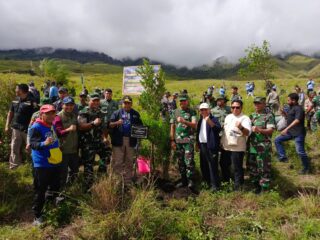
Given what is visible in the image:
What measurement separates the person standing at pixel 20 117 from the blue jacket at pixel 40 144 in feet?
8.71

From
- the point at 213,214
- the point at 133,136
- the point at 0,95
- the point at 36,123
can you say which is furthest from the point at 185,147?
the point at 0,95

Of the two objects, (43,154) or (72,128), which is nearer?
(43,154)

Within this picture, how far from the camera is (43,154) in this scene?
5.16 metres

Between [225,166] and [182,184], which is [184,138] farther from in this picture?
[225,166]

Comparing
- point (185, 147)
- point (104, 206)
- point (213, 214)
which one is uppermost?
point (185, 147)

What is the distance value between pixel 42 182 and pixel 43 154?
0.48 m

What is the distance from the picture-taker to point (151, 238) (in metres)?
4.61

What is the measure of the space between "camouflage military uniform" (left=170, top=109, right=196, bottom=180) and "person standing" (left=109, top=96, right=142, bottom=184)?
35.7 inches

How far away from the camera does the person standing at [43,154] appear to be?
5.07 m

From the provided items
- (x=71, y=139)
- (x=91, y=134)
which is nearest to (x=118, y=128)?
(x=91, y=134)

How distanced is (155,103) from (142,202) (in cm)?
405

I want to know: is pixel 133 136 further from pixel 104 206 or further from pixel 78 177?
pixel 104 206

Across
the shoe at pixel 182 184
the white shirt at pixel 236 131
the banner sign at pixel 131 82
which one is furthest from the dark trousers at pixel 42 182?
the banner sign at pixel 131 82

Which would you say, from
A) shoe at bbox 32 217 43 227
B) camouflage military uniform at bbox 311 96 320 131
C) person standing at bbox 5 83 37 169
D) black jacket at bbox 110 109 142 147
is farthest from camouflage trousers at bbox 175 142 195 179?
camouflage military uniform at bbox 311 96 320 131
